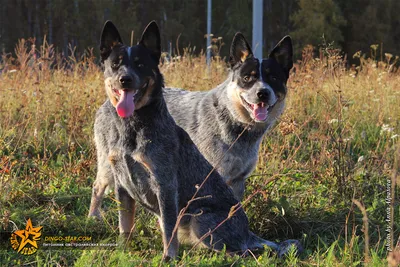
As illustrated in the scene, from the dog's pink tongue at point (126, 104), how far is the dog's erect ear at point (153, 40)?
402 millimetres

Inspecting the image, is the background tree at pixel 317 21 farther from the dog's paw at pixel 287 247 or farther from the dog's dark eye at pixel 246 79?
the dog's paw at pixel 287 247

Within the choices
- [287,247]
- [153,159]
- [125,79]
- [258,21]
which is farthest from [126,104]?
[258,21]

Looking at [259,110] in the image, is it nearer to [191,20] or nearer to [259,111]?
[259,111]

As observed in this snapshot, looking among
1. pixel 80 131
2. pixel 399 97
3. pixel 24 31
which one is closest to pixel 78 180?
pixel 80 131

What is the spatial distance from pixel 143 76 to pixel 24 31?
33513 millimetres

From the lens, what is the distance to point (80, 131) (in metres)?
6.49

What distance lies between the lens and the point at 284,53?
193 inches

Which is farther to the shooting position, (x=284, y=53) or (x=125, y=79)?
(x=284, y=53)

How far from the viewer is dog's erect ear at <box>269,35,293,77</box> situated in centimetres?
485

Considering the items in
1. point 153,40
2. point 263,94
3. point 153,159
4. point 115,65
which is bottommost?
point 153,159

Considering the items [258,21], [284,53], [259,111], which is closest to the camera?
[259,111]

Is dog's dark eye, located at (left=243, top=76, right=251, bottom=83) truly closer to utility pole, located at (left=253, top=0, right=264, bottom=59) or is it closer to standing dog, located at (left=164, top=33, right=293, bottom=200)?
standing dog, located at (left=164, top=33, right=293, bottom=200)

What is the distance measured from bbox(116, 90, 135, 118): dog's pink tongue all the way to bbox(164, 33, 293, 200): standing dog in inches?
47.0

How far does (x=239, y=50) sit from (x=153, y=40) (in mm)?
1184
